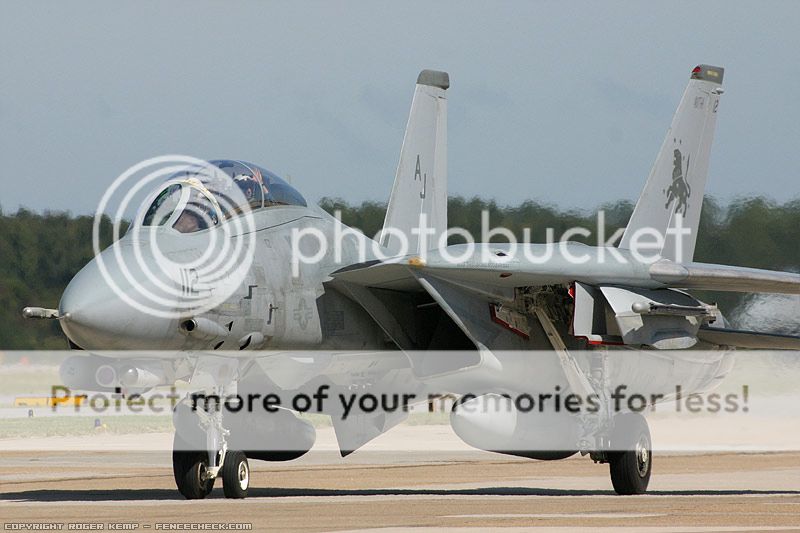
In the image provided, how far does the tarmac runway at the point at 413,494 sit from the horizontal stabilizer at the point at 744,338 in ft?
5.33

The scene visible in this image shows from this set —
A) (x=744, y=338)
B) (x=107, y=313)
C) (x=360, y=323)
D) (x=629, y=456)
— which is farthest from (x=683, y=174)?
(x=107, y=313)

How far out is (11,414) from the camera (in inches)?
1234

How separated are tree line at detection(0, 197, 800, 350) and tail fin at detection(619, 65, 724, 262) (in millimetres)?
4434

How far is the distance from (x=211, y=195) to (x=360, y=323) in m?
2.23

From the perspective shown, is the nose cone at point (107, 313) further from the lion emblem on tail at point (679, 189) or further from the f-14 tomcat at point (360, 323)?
the lion emblem on tail at point (679, 189)

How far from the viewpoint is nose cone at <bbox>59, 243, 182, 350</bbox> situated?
9.91 meters

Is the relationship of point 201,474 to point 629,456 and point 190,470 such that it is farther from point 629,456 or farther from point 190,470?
point 629,456

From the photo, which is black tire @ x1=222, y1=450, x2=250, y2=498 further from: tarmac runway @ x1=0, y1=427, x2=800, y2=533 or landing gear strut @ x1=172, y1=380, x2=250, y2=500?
tarmac runway @ x1=0, y1=427, x2=800, y2=533

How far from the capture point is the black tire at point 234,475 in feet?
41.4

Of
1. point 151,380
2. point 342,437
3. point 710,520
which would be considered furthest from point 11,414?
point 710,520

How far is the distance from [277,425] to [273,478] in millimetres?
3819

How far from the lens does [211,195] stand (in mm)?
11453

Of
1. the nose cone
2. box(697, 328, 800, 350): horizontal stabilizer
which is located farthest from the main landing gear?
box(697, 328, 800, 350): horizontal stabilizer

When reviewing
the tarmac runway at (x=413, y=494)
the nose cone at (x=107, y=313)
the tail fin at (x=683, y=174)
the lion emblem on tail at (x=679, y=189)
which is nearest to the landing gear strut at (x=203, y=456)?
the tarmac runway at (x=413, y=494)
